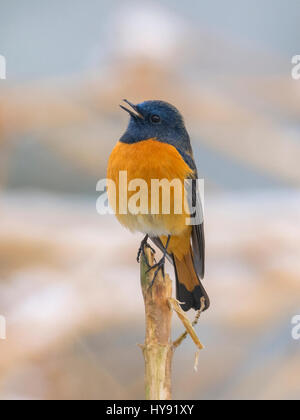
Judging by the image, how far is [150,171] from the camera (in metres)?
1.98

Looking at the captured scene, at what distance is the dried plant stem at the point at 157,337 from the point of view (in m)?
1.52

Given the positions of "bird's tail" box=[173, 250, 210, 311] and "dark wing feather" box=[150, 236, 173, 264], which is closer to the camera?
"bird's tail" box=[173, 250, 210, 311]

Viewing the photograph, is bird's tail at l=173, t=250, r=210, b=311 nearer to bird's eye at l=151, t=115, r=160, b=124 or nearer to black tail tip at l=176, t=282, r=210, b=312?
black tail tip at l=176, t=282, r=210, b=312

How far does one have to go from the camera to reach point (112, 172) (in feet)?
6.75

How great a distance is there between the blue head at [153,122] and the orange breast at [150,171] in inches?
1.3

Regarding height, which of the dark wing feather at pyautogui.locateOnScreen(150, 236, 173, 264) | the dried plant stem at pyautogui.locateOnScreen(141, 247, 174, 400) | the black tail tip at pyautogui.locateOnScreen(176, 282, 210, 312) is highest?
the dark wing feather at pyautogui.locateOnScreen(150, 236, 173, 264)

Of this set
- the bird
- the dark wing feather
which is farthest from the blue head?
the dark wing feather

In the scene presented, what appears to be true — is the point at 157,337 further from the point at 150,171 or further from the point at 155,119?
the point at 155,119

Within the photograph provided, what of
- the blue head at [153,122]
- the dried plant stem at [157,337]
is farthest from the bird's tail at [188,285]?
the blue head at [153,122]

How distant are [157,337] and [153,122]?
3.02 ft

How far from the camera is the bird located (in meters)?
2.00

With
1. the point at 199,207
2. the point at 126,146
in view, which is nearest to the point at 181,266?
the point at 199,207
